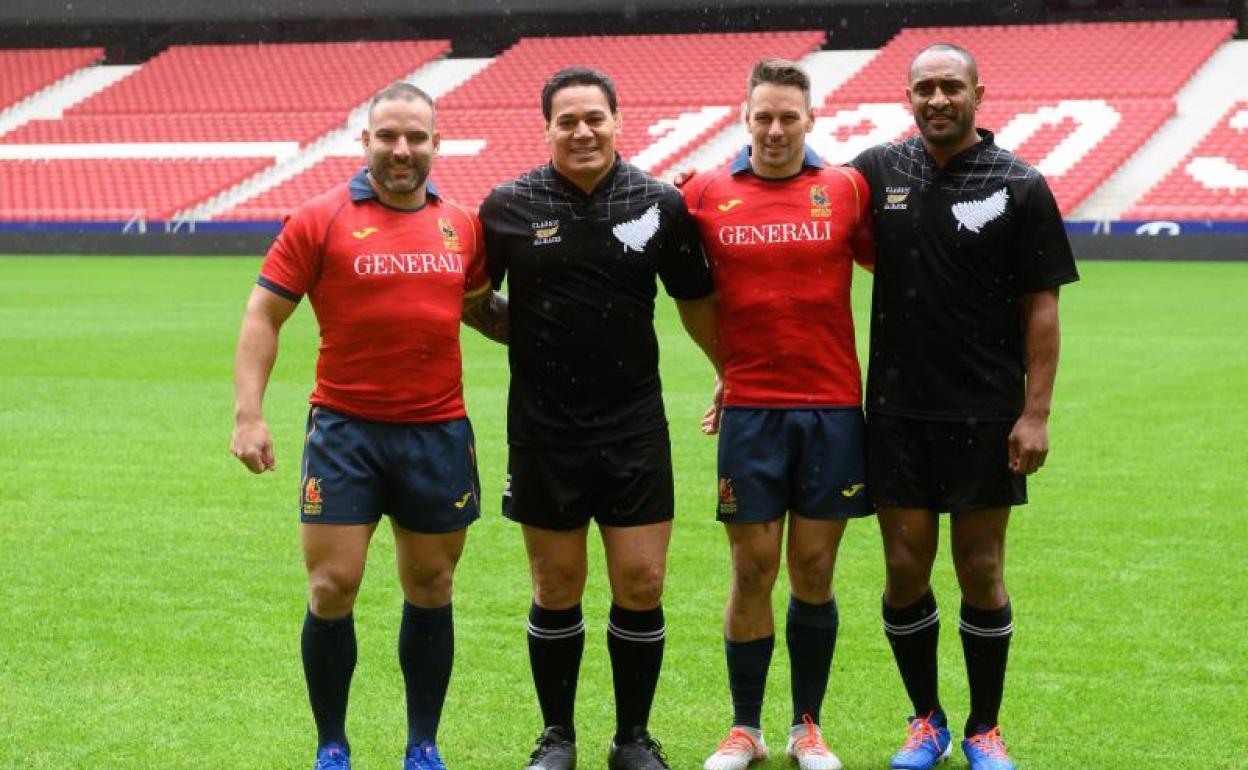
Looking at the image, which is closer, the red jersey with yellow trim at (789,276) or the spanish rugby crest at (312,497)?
the spanish rugby crest at (312,497)

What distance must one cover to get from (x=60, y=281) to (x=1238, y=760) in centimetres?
2310

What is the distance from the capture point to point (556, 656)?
486 cm

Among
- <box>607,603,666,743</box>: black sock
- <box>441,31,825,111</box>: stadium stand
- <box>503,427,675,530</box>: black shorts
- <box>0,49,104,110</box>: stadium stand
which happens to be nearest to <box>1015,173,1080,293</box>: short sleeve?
<box>503,427,675,530</box>: black shorts

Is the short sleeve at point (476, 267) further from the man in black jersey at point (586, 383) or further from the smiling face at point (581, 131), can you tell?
the smiling face at point (581, 131)

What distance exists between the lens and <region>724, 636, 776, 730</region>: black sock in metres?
4.96

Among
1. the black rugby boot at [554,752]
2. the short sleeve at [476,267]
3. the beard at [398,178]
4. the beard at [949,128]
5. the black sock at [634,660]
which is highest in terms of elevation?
the beard at [949,128]

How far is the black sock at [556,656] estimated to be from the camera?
4.85 meters

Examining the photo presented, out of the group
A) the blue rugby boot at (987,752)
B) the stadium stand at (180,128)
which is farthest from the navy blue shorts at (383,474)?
the stadium stand at (180,128)

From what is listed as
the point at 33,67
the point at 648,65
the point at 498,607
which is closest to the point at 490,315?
the point at 498,607

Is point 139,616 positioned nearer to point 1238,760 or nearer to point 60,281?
point 1238,760

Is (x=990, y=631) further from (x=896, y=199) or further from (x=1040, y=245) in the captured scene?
(x=896, y=199)

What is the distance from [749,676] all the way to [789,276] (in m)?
1.17

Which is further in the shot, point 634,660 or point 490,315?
point 490,315

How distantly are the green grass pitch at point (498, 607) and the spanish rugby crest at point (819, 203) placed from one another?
1572 millimetres
